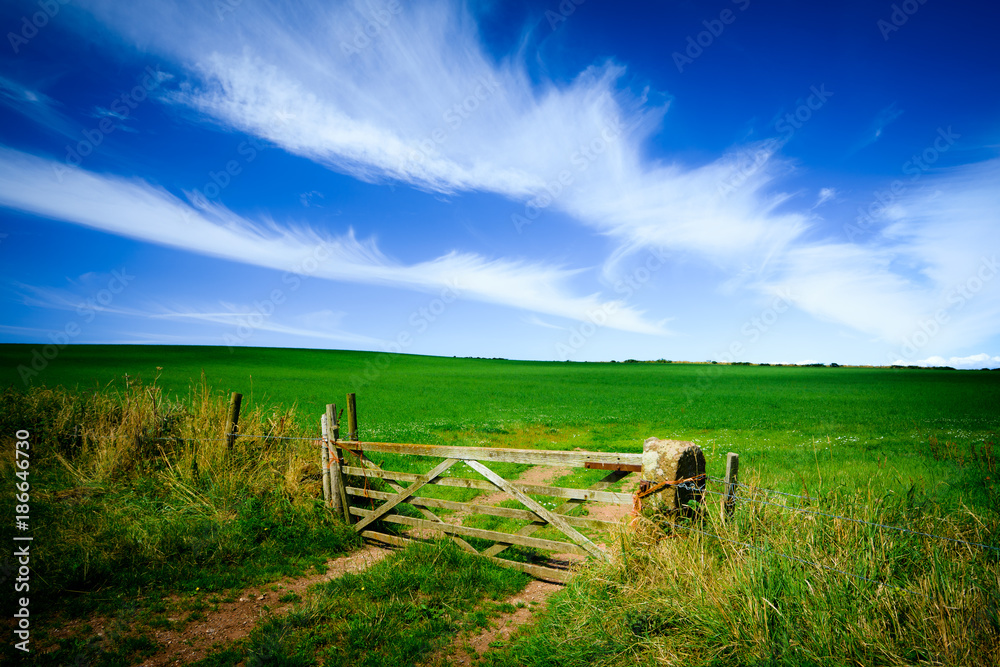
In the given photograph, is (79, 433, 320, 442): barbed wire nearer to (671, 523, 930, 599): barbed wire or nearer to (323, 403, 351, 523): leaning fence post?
(323, 403, 351, 523): leaning fence post

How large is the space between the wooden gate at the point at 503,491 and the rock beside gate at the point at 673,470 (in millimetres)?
205

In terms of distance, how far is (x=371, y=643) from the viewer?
4879 millimetres

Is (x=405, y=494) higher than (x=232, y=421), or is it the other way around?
(x=232, y=421)

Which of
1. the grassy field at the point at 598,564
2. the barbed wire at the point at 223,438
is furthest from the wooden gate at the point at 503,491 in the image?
the barbed wire at the point at 223,438

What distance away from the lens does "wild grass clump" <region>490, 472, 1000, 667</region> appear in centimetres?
357

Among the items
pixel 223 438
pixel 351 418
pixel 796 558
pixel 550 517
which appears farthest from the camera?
pixel 223 438

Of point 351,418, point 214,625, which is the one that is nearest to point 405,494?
point 351,418

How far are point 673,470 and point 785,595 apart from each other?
148cm

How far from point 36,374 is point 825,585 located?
172 feet

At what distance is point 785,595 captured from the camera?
407 cm

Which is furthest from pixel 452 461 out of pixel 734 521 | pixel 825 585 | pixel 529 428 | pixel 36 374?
pixel 36 374

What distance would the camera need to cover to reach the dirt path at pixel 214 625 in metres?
4.91

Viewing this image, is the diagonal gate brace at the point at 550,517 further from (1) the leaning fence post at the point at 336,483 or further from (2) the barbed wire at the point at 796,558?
(1) the leaning fence post at the point at 336,483

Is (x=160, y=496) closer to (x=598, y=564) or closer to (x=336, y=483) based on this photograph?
(x=336, y=483)
